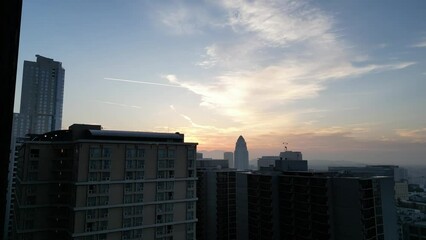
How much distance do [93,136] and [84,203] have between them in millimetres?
11622

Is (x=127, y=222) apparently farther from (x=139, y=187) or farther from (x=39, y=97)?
(x=39, y=97)

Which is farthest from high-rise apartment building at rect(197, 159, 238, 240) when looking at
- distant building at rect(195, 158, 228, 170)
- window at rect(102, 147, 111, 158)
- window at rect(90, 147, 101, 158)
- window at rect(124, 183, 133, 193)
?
window at rect(90, 147, 101, 158)

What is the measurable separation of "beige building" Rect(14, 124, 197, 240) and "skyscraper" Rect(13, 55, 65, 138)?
13223cm


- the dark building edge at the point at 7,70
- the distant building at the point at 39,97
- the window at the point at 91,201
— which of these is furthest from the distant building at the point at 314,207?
the distant building at the point at 39,97

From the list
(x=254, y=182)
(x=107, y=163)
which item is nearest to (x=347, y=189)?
(x=254, y=182)

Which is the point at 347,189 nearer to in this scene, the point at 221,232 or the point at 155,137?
the point at 155,137

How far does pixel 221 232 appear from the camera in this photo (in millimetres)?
94438

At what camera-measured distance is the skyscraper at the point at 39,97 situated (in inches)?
6712

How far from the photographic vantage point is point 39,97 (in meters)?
179

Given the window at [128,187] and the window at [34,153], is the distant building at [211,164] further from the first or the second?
the window at [34,153]

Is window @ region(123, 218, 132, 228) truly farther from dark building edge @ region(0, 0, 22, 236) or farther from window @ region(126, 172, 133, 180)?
dark building edge @ region(0, 0, 22, 236)

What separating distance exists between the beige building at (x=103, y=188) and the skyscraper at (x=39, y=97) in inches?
5206

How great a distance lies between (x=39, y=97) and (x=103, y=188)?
517 feet

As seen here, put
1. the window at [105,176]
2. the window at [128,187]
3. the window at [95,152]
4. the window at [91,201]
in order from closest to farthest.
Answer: the window at [91,201], the window at [95,152], the window at [105,176], the window at [128,187]
